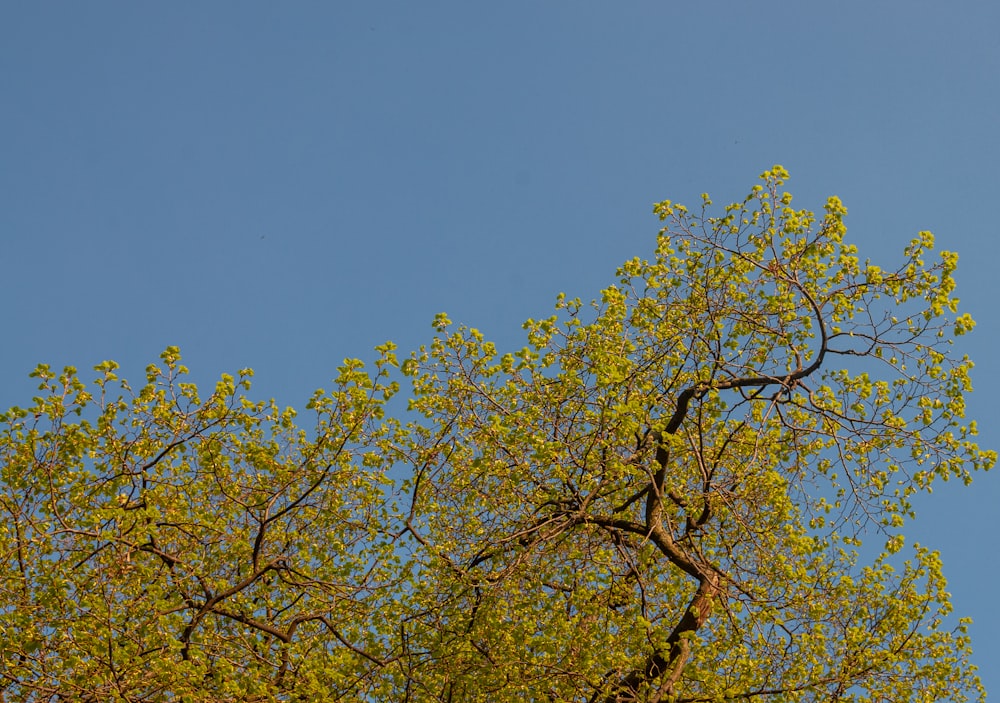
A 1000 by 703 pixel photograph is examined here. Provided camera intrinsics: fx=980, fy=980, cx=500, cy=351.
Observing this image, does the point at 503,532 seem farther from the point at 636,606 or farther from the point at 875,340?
the point at 875,340

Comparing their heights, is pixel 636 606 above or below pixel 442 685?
above

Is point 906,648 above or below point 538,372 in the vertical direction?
below

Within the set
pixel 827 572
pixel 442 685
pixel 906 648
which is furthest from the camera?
pixel 827 572

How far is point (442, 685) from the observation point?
52.6ft

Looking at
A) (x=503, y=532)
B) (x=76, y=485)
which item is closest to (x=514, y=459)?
(x=503, y=532)

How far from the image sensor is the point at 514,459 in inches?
656

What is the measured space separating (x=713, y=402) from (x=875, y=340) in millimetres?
2843

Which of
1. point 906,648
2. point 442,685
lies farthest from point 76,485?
point 906,648

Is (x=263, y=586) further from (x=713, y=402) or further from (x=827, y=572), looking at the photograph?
(x=827, y=572)

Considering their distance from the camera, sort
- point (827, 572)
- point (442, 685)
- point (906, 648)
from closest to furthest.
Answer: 1. point (442, 685)
2. point (906, 648)
3. point (827, 572)

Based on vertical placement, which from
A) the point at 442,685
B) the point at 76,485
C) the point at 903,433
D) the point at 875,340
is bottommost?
the point at 442,685

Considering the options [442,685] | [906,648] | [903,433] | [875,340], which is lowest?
[442,685]

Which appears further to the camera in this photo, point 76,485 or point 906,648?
point 906,648

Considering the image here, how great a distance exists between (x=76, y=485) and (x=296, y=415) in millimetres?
3917
